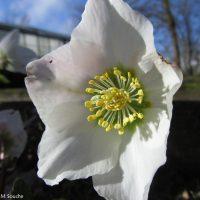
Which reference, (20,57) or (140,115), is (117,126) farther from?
(20,57)

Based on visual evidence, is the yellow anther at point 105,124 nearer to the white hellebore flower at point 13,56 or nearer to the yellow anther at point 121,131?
the yellow anther at point 121,131

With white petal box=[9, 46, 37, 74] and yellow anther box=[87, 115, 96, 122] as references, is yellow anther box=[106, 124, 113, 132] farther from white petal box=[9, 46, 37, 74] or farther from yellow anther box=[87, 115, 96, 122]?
white petal box=[9, 46, 37, 74]

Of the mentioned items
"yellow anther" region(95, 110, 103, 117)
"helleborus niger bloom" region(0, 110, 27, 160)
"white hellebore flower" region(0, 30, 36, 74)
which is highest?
"yellow anther" region(95, 110, 103, 117)

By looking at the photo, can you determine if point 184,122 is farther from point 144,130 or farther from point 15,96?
point 15,96

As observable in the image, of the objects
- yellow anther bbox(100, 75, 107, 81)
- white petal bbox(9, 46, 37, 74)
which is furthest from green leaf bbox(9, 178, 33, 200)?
white petal bbox(9, 46, 37, 74)

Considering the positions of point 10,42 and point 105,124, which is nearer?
point 105,124

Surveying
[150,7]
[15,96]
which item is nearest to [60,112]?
[15,96]

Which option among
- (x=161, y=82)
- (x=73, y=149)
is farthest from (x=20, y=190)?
(x=161, y=82)
